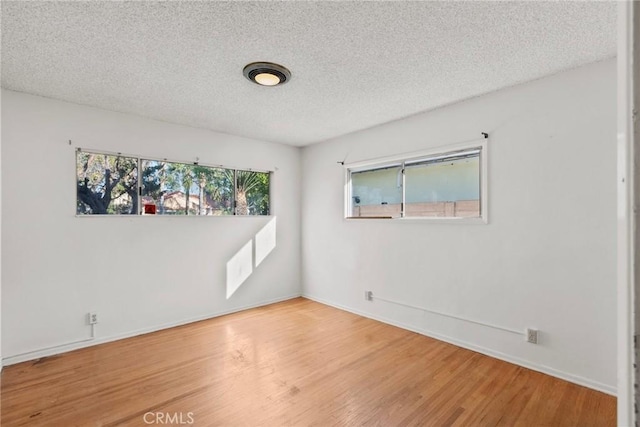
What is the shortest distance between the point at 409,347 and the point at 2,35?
13.1ft

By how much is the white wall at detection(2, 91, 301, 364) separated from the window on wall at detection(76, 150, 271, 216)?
0.38 ft

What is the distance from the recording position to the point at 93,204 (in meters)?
3.21

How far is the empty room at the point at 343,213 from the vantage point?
1.97 meters

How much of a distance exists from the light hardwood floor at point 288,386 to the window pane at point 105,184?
1.44m

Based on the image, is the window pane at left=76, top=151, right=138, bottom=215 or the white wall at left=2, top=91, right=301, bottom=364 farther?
the window pane at left=76, top=151, right=138, bottom=215

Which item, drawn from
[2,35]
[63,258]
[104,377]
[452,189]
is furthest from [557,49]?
[63,258]

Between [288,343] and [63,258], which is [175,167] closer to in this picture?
[63,258]

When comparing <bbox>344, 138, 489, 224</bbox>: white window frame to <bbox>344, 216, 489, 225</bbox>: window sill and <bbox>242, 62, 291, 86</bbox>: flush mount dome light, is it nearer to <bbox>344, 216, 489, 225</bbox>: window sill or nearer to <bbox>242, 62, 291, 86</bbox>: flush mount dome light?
<bbox>344, 216, 489, 225</bbox>: window sill

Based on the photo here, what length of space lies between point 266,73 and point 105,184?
2.25 m

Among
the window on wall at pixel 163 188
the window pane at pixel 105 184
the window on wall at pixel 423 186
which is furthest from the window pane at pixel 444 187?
the window pane at pixel 105 184

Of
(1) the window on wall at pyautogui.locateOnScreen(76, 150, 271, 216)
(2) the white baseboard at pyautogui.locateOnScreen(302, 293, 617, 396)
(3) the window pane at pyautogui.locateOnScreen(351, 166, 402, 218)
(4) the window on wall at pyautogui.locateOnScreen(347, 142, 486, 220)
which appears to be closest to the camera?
(2) the white baseboard at pyautogui.locateOnScreen(302, 293, 617, 396)

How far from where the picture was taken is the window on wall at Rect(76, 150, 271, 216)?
3213 millimetres

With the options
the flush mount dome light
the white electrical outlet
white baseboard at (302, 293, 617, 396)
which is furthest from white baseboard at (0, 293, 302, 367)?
the flush mount dome light

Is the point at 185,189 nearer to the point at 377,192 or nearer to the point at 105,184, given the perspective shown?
the point at 105,184
